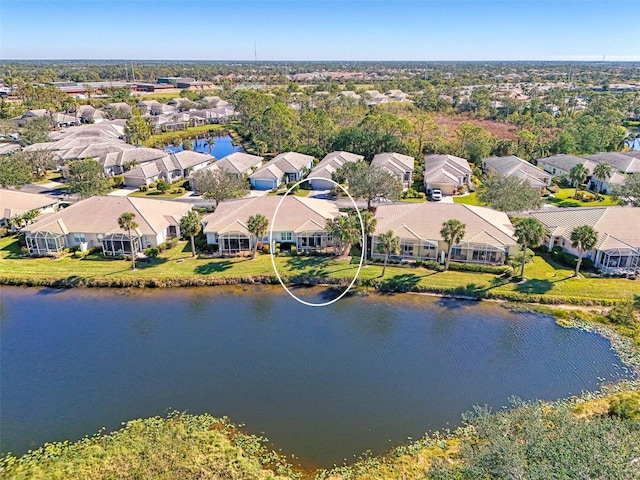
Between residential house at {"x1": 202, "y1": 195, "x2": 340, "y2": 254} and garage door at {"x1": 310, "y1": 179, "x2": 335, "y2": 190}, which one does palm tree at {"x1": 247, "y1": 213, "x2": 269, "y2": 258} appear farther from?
garage door at {"x1": 310, "y1": 179, "x2": 335, "y2": 190}

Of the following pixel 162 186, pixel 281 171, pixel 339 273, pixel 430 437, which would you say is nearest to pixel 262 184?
pixel 281 171

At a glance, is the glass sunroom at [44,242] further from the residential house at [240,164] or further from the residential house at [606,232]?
the residential house at [606,232]

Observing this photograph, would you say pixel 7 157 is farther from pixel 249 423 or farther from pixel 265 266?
pixel 249 423

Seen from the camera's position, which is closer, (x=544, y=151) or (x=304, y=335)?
(x=304, y=335)

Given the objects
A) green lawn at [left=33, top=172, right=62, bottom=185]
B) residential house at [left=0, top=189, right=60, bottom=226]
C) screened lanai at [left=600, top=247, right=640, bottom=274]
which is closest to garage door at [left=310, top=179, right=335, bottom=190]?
residential house at [left=0, top=189, right=60, bottom=226]

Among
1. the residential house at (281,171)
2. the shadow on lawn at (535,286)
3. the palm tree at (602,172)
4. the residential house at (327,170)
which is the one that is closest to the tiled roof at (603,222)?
the shadow on lawn at (535,286)

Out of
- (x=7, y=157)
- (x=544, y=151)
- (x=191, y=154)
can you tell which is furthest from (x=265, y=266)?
(x=544, y=151)

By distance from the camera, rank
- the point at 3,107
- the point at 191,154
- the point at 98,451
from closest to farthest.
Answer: the point at 98,451, the point at 191,154, the point at 3,107

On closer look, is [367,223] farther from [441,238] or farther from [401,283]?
[441,238]
